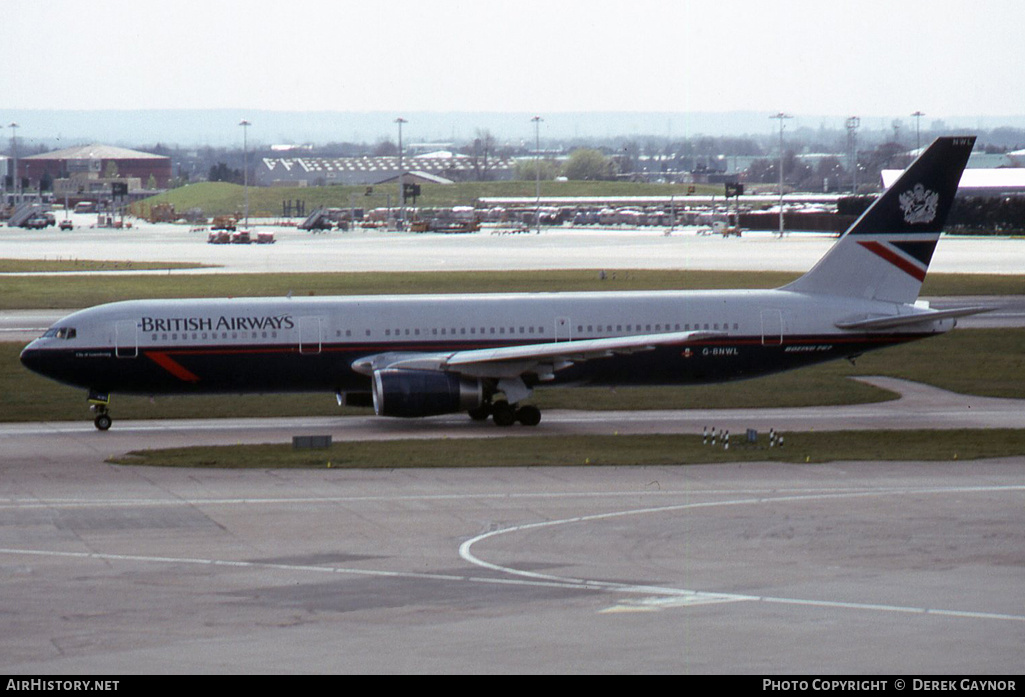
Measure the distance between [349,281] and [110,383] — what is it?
2077 inches

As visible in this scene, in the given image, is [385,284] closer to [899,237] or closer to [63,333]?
[63,333]

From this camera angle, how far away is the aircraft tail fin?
4597 cm

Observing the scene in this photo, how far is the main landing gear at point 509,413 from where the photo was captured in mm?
43250

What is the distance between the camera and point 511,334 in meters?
44.4

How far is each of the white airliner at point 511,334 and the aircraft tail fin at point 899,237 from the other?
5 cm

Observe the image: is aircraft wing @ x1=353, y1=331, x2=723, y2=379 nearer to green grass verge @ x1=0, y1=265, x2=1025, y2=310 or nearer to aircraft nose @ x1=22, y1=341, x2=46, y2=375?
aircraft nose @ x1=22, y1=341, x2=46, y2=375

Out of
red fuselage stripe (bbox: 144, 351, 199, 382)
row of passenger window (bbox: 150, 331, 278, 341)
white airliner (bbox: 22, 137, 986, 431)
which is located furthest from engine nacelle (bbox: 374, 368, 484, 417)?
red fuselage stripe (bbox: 144, 351, 199, 382)

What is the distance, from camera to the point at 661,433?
4166 centimetres

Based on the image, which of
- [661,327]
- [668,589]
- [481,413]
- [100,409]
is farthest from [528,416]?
[668,589]

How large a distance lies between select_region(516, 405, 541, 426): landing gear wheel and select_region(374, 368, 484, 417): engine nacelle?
1782mm

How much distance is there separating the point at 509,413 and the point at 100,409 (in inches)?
490

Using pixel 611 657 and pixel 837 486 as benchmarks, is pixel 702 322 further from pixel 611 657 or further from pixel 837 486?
pixel 611 657

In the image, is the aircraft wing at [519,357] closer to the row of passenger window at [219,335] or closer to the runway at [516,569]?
the row of passenger window at [219,335]
